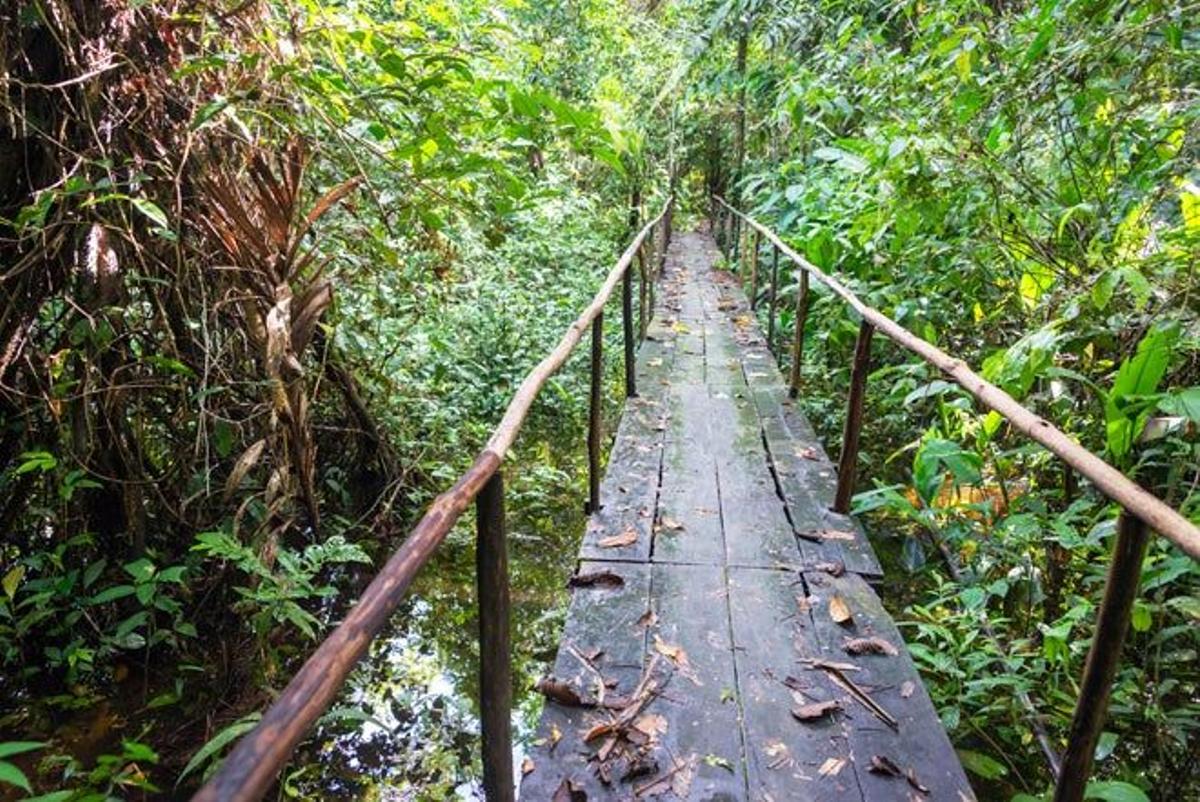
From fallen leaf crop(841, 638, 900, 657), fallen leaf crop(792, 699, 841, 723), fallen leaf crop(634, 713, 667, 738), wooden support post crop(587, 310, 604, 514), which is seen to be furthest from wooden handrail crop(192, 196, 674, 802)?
wooden support post crop(587, 310, 604, 514)

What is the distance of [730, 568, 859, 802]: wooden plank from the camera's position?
196 centimetres

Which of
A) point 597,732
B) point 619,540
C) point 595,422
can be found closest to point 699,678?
point 597,732

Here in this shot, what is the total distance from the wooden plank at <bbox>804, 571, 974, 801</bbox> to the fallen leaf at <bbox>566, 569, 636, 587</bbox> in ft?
2.32

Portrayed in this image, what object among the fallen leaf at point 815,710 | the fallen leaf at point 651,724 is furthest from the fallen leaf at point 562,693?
the fallen leaf at point 815,710

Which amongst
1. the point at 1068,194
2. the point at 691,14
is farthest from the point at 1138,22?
the point at 691,14

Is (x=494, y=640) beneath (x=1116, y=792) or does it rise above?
above

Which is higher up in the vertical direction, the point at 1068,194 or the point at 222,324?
the point at 1068,194

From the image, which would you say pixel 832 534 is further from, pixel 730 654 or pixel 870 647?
pixel 730 654

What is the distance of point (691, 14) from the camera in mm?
13711

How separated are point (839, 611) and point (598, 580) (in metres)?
0.87

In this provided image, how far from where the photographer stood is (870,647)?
98.3 inches

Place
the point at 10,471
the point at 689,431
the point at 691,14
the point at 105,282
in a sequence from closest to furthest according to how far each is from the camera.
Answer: the point at 105,282 < the point at 10,471 < the point at 689,431 < the point at 691,14

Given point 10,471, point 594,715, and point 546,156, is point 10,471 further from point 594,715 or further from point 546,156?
point 546,156

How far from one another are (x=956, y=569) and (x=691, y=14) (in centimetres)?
1279
